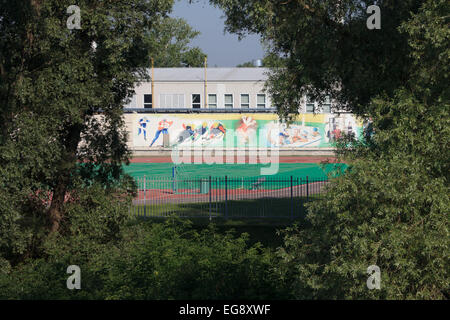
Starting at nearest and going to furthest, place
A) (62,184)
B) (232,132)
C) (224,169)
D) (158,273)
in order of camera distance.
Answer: (158,273), (62,184), (224,169), (232,132)

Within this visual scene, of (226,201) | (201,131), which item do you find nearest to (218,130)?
(201,131)

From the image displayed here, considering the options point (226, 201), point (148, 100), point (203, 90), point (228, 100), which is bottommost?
point (226, 201)

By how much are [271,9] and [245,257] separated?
5.84 metres

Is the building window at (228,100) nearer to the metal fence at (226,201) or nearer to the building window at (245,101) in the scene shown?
the building window at (245,101)

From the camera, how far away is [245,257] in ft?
39.7

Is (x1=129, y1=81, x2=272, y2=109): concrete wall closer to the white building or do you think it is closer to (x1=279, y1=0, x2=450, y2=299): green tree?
the white building

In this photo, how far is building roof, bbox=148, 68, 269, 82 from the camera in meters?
62.2

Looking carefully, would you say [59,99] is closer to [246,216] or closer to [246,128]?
[246,216]

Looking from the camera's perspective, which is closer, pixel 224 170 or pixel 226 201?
pixel 226 201

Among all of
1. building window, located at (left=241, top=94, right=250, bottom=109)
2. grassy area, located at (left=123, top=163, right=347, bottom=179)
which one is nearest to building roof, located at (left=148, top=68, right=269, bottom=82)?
building window, located at (left=241, top=94, right=250, bottom=109)

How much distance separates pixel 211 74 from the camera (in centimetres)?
6419

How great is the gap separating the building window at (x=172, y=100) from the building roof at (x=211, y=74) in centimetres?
178

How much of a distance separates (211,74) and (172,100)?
227 inches

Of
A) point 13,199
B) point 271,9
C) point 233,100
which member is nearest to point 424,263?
point 271,9
